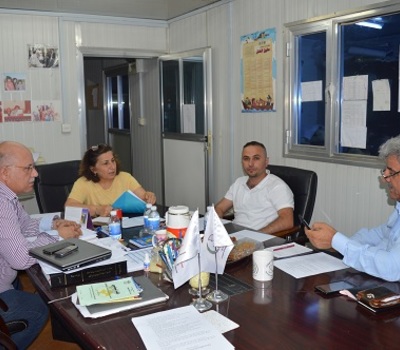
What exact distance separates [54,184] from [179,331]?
2.25m

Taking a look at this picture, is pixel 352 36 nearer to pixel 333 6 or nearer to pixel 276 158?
pixel 333 6

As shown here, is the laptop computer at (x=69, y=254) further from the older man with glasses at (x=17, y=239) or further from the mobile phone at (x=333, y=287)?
the mobile phone at (x=333, y=287)

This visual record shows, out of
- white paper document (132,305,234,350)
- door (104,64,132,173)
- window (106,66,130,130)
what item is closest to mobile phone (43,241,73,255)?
white paper document (132,305,234,350)

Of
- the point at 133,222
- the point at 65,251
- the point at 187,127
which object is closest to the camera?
the point at 65,251

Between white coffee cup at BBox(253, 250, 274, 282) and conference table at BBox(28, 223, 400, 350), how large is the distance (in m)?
0.03

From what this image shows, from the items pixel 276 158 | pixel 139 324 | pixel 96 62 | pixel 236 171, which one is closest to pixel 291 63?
pixel 276 158

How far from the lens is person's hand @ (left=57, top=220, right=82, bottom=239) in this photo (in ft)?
7.25

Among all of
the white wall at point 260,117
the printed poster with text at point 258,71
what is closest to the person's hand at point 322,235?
the white wall at point 260,117

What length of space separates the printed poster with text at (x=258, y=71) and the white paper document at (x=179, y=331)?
9.31 feet

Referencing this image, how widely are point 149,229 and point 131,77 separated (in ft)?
13.2

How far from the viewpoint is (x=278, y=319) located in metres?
1.40

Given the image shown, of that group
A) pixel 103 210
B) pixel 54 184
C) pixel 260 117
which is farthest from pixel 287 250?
pixel 260 117

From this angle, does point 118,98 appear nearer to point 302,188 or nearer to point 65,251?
point 302,188

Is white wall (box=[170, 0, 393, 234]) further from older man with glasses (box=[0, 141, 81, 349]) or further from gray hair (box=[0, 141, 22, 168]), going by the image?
gray hair (box=[0, 141, 22, 168])
